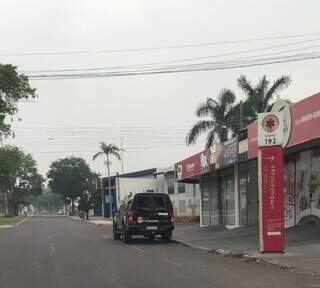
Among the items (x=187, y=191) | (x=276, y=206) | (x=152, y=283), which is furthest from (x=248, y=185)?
(x=187, y=191)

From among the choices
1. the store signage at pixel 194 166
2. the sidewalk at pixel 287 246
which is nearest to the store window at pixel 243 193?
the sidewalk at pixel 287 246

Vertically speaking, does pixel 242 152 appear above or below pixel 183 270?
above

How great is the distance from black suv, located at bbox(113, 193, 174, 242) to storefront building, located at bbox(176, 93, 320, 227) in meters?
4.35

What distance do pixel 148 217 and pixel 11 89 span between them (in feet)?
35.3

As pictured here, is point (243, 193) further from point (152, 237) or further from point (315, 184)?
point (315, 184)

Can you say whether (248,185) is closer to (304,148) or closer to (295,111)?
(304,148)

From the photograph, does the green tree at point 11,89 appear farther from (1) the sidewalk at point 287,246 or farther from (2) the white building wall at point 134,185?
(2) the white building wall at point 134,185

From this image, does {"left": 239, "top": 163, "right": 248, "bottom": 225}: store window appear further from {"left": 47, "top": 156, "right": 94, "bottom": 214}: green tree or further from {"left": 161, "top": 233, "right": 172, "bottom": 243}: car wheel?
{"left": 47, "top": 156, "right": 94, "bottom": 214}: green tree

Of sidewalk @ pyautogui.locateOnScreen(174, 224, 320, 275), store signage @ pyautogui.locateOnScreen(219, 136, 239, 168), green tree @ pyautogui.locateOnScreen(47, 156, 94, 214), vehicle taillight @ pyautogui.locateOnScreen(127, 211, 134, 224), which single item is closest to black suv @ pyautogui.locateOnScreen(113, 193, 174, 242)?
vehicle taillight @ pyautogui.locateOnScreen(127, 211, 134, 224)

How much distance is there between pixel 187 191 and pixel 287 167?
36.3 metres

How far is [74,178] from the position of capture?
136 m

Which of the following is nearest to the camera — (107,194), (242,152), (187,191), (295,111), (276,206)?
(276,206)

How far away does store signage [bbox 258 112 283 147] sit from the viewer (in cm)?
1902

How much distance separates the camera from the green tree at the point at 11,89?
32.7 meters
